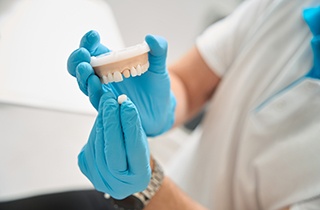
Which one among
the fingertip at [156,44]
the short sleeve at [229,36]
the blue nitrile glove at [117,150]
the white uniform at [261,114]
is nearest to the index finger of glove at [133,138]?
the blue nitrile glove at [117,150]

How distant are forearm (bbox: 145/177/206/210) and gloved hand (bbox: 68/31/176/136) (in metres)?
0.11

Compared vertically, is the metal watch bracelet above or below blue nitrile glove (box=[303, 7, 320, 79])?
below

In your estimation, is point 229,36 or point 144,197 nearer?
point 144,197

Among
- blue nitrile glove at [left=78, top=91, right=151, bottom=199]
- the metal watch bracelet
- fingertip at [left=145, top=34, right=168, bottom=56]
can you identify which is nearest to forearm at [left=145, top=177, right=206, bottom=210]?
the metal watch bracelet

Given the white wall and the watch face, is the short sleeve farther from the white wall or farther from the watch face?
the watch face

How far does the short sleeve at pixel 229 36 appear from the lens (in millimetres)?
747

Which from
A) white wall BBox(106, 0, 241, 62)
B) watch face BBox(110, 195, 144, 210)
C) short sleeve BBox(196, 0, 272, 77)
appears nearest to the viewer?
watch face BBox(110, 195, 144, 210)

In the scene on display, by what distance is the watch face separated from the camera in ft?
1.87

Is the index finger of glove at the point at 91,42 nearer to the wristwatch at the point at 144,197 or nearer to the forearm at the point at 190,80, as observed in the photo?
the wristwatch at the point at 144,197

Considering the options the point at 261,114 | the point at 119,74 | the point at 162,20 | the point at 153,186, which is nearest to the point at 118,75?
the point at 119,74

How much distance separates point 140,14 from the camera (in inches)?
35.4

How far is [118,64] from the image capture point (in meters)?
0.39

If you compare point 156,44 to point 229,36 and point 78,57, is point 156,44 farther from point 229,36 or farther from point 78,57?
point 229,36

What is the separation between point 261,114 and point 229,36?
0.22 meters
